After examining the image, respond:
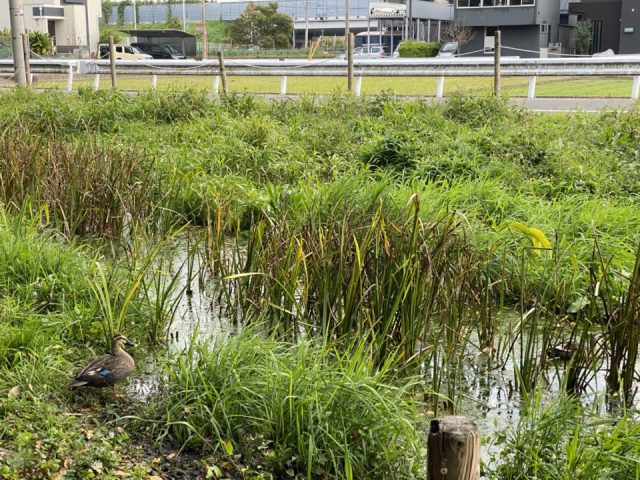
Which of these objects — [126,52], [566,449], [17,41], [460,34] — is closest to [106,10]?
[126,52]

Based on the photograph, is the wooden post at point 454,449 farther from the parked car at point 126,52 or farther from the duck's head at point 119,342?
the parked car at point 126,52

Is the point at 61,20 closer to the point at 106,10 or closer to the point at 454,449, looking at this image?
the point at 106,10

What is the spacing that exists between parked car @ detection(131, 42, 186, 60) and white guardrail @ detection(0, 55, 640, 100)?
19.6m

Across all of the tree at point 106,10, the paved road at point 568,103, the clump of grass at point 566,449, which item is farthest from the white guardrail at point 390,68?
the tree at point 106,10

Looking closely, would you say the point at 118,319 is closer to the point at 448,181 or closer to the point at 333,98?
the point at 448,181

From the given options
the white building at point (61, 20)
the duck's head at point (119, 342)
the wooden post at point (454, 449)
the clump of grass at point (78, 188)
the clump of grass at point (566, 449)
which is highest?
the white building at point (61, 20)

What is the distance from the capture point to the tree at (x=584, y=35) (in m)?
49.3

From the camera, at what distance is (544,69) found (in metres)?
19.1

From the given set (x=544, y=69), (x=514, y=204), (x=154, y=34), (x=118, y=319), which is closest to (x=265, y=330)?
(x=118, y=319)

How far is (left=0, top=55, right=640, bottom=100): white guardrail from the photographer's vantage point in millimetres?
18844

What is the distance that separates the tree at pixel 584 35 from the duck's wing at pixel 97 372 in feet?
158

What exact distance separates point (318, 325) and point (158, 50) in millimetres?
42657

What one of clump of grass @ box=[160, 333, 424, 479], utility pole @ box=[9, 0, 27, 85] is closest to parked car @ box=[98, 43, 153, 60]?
utility pole @ box=[9, 0, 27, 85]

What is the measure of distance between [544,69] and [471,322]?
14.3 metres
